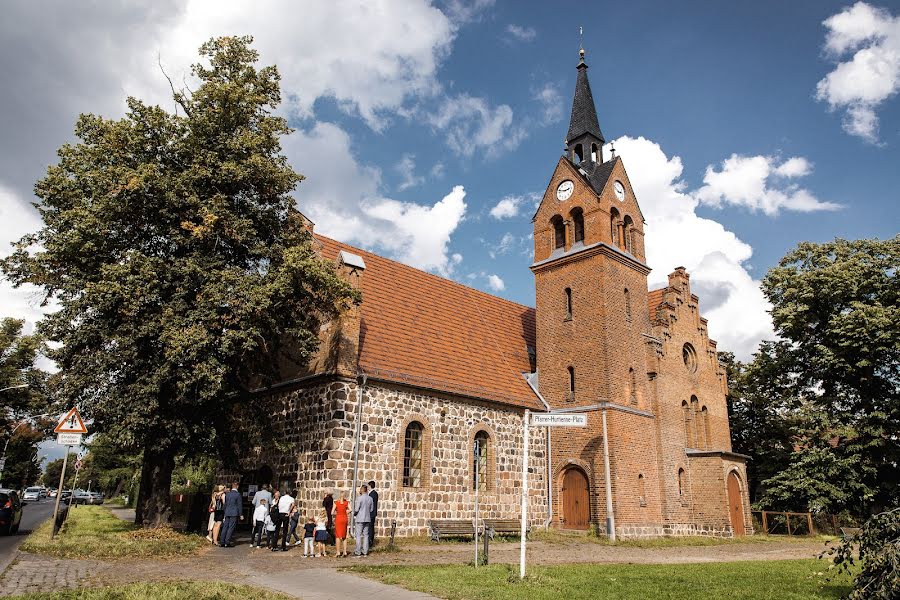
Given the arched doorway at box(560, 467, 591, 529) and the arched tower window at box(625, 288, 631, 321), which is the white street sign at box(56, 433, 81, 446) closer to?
the arched doorway at box(560, 467, 591, 529)

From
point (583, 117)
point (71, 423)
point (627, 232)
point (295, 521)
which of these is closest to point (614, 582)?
point (295, 521)

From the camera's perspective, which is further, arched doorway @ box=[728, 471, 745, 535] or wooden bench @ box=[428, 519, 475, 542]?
arched doorway @ box=[728, 471, 745, 535]

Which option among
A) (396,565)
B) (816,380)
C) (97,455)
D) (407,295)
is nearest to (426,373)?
(407,295)

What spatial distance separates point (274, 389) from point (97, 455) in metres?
45.5

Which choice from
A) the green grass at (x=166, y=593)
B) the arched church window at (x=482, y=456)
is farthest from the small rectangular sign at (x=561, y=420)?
the arched church window at (x=482, y=456)

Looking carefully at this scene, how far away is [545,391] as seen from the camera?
79.7ft

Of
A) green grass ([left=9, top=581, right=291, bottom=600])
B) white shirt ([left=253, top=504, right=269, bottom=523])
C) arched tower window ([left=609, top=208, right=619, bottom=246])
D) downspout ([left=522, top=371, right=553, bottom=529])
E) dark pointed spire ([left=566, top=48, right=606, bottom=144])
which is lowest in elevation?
green grass ([left=9, top=581, right=291, bottom=600])

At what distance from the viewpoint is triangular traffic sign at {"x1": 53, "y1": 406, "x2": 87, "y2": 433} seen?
14445mm

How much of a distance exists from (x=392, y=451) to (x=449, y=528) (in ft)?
9.43

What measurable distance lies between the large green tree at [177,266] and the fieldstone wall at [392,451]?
184 centimetres

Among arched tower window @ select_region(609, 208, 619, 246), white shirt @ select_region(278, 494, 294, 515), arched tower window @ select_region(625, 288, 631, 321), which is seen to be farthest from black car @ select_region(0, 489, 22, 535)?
arched tower window @ select_region(609, 208, 619, 246)

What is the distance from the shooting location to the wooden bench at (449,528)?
1789cm

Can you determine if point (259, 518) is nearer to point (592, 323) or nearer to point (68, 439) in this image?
point (68, 439)

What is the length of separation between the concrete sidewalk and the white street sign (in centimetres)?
663
